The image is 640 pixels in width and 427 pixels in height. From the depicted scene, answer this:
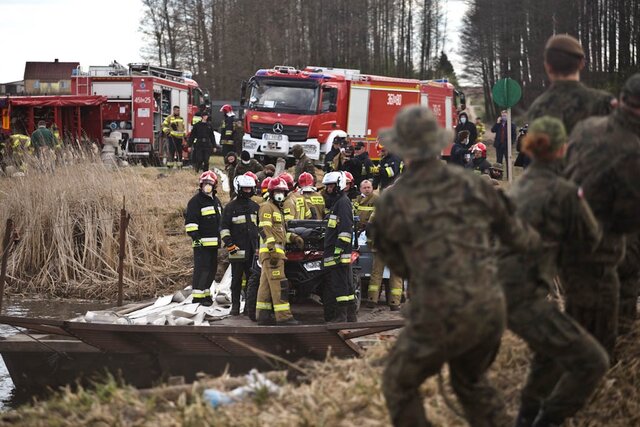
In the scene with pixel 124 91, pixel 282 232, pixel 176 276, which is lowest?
pixel 176 276

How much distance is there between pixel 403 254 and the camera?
5.35 metres

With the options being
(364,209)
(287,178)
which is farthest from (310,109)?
(287,178)

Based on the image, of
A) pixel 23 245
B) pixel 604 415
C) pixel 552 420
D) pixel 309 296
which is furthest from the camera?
pixel 23 245

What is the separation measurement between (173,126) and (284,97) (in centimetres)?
429

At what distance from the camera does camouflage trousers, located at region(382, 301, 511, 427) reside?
5.07m

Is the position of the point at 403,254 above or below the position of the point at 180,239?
above

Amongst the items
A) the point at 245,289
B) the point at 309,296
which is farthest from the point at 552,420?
the point at 245,289

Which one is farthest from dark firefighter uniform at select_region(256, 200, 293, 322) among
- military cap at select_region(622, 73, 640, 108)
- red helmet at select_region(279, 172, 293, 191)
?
military cap at select_region(622, 73, 640, 108)

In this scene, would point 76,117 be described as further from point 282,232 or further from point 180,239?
point 282,232

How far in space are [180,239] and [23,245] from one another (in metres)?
3.18

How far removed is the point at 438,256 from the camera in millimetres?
5086

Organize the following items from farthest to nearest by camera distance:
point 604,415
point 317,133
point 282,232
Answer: point 317,133, point 282,232, point 604,415

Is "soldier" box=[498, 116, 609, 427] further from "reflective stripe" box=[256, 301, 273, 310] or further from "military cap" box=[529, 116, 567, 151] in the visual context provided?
"reflective stripe" box=[256, 301, 273, 310]

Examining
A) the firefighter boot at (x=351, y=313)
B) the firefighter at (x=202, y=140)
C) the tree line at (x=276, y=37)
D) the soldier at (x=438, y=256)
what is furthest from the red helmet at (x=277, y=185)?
the tree line at (x=276, y=37)
